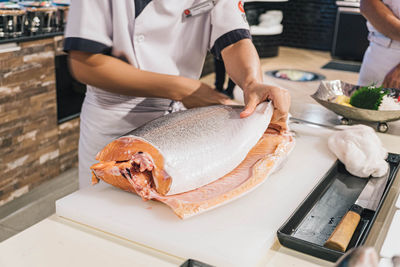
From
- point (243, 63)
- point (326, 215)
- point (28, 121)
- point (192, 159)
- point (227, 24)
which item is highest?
point (227, 24)

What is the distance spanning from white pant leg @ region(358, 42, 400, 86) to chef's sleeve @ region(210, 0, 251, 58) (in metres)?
1.03

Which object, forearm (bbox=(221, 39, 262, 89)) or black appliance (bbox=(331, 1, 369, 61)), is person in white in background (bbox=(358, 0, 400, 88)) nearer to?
forearm (bbox=(221, 39, 262, 89))

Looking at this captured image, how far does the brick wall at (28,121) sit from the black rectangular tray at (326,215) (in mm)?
2072

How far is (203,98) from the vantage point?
4.20ft

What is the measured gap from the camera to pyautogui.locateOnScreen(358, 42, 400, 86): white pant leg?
2.25 metres

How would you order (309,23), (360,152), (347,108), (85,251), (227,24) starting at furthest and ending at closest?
(309,23) < (347,108) < (227,24) < (360,152) < (85,251)

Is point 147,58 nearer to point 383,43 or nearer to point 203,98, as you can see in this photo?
point 203,98

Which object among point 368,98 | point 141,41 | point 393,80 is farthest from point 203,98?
point 393,80

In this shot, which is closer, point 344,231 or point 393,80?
Answer: point 344,231

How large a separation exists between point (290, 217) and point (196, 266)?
226 millimetres

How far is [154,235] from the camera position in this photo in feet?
2.90

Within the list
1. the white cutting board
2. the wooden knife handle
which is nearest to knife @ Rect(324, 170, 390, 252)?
the wooden knife handle

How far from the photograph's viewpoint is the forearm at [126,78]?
49.4 inches

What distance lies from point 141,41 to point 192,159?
0.53 metres
